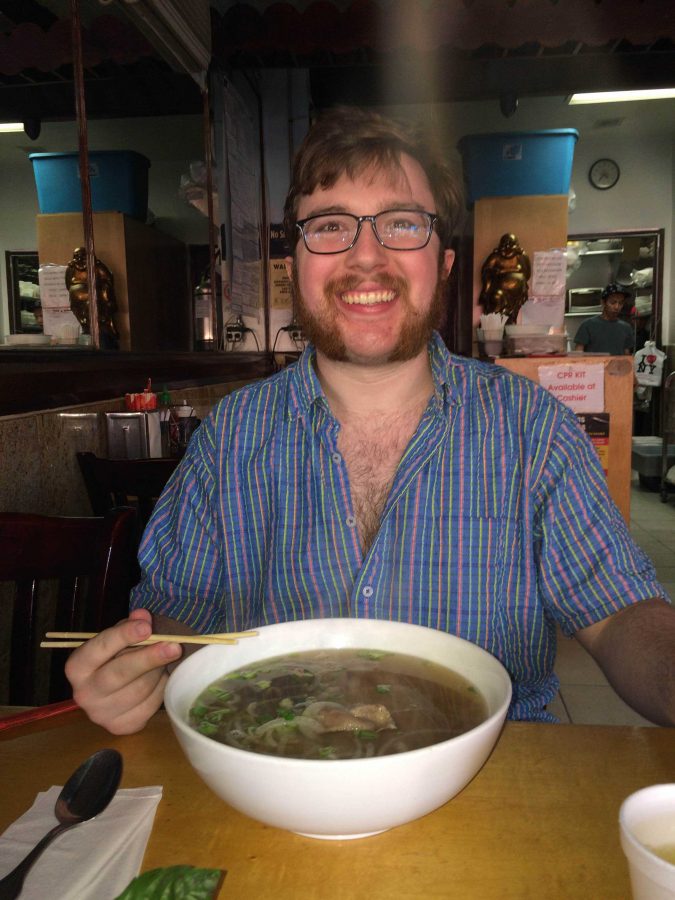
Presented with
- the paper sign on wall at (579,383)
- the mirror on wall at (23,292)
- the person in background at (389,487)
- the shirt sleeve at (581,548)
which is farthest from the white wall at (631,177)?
the shirt sleeve at (581,548)

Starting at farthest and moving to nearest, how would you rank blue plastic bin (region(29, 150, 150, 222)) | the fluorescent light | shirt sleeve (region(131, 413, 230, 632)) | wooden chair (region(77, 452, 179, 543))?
the fluorescent light → wooden chair (region(77, 452, 179, 543)) → blue plastic bin (region(29, 150, 150, 222)) → shirt sleeve (region(131, 413, 230, 632))

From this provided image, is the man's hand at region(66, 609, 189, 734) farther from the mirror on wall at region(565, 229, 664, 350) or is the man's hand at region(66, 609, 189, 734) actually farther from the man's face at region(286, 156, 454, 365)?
the mirror on wall at region(565, 229, 664, 350)

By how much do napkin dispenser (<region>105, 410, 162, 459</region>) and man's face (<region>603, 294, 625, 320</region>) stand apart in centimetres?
657

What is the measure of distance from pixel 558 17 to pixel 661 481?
4.95 meters

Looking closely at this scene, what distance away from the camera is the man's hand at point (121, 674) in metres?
0.77

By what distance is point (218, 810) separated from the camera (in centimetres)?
70

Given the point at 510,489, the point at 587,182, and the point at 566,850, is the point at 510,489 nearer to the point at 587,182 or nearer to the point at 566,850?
the point at 566,850

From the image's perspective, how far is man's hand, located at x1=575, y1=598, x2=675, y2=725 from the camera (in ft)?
3.04

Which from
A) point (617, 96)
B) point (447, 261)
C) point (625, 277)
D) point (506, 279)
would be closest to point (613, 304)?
point (625, 277)

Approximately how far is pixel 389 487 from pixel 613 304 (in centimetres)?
733

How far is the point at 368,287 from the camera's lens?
145 centimetres

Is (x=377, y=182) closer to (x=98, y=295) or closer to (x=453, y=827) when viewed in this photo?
(x=98, y=295)

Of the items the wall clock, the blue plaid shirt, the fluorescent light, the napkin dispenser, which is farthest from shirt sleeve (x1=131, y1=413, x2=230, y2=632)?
the wall clock

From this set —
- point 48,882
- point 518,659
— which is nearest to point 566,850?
point 48,882
